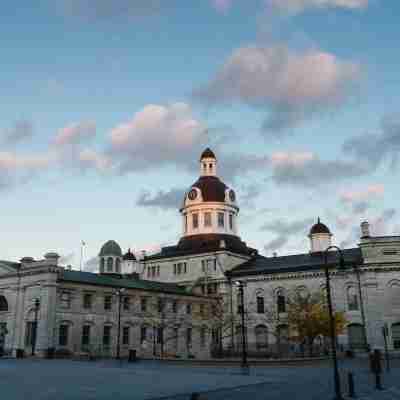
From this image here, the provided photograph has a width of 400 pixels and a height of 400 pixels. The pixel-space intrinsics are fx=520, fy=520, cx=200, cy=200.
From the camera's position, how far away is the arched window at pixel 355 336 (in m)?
66.5

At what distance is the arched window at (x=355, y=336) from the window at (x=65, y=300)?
1409 inches

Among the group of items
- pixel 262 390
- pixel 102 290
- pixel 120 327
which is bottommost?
pixel 262 390

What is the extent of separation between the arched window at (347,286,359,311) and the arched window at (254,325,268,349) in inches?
489

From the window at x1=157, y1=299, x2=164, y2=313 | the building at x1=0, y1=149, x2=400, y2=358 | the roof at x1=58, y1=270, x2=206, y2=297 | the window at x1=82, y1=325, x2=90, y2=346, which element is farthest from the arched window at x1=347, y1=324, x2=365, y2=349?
the window at x1=82, y1=325, x2=90, y2=346

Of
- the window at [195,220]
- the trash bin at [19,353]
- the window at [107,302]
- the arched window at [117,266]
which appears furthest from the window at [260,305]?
the trash bin at [19,353]

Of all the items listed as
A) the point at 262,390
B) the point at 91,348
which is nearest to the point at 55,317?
the point at 91,348

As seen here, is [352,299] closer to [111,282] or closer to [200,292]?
[200,292]

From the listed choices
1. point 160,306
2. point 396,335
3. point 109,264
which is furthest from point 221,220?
point 396,335

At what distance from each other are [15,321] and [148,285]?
63.2 ft

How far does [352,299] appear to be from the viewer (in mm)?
68750

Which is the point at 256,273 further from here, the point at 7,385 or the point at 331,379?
the point at 7,385

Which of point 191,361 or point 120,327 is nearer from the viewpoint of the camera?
point 191,361

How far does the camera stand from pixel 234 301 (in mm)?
78125

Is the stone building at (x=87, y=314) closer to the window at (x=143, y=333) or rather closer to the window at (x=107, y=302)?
the window at (x=143, y=333)
